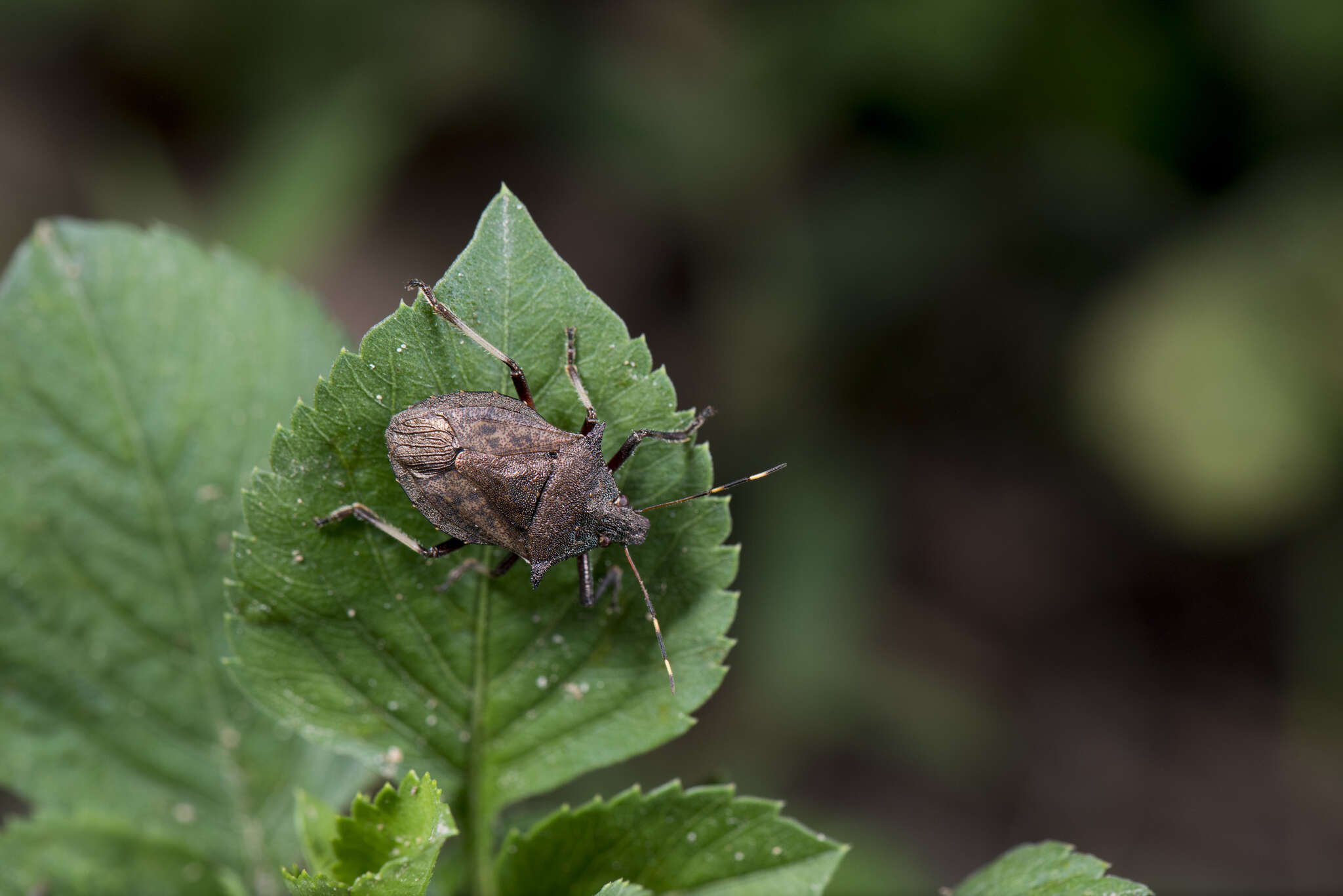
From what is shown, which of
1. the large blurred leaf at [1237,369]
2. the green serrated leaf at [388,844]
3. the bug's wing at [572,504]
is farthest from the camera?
the large blurred leaf at [1237,369]

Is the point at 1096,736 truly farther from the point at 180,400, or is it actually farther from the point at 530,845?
the point at 180,400

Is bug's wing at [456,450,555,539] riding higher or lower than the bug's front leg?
higher

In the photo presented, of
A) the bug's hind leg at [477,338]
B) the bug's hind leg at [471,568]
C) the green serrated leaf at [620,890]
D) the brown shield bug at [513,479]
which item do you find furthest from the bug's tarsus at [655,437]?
the green serrated leaf at [620,890]

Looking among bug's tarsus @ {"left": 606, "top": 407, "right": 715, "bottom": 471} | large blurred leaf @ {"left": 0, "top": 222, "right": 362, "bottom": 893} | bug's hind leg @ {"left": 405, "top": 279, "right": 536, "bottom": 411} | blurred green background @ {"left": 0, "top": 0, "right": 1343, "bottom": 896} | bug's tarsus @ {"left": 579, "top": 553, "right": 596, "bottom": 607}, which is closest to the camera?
bug's hind leg @ {"left": 405, "top": 279, "right": 536, "bottom": 411}

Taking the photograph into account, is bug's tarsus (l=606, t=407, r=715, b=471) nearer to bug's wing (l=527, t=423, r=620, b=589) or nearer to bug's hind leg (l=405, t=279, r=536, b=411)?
bug's wing (l=527, t=423, r=620, b=589)

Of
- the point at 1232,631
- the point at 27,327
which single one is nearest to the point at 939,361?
the point at 1232,631

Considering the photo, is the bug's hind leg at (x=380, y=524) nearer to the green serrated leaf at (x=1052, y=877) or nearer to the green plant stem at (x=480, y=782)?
→ the green plant stem at (x=480, y=782)

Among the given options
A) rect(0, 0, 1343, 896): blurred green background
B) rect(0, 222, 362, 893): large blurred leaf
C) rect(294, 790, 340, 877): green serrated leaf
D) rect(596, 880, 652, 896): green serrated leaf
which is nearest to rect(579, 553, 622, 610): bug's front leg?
rect(596, 880, 652, 896): green serrated leaf
